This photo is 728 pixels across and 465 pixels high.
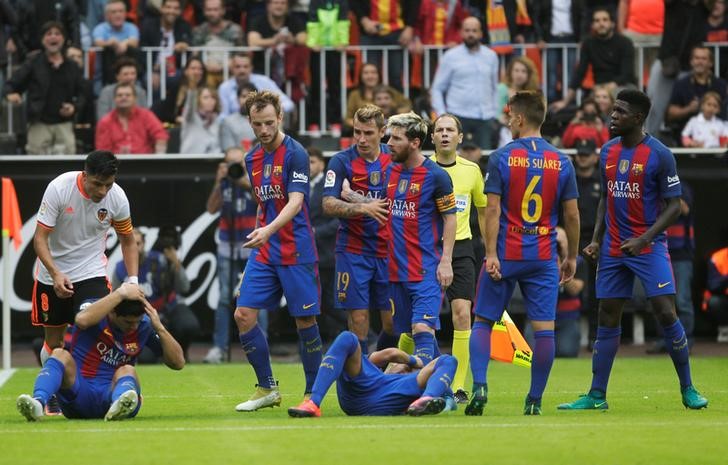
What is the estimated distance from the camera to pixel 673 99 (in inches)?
816

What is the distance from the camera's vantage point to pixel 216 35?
69.8 ft

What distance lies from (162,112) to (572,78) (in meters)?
5.75

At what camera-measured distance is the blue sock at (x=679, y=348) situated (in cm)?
1141

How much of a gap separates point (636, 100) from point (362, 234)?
98.3 inches

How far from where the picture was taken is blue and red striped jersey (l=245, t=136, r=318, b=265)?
11805 mm

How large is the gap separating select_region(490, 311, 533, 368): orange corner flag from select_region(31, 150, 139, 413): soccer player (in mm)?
3133

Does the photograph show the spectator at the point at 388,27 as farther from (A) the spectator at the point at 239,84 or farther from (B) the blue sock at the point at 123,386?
(B) the blue sock at the point at 123,386

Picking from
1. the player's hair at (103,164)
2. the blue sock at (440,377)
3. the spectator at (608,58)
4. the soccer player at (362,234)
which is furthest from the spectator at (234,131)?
the blue sock at (440,377)

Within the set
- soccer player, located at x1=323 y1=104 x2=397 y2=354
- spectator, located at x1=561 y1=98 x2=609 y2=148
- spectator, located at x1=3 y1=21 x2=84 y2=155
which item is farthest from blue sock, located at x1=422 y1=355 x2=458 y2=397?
spectator, located at x1=3 y1=21 x2=84 y2=155

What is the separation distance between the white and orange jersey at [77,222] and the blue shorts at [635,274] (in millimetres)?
3759

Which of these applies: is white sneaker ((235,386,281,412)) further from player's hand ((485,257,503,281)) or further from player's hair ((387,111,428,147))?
player's hair ((387,111,428,147))

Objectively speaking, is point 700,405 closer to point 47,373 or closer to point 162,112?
point 47,373

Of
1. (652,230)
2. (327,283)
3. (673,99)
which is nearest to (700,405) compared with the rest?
(652,230)

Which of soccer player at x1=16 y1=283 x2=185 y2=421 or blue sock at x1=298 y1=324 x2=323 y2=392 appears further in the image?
blue sock at x1=298 y1=324 x2=323 y2=392
